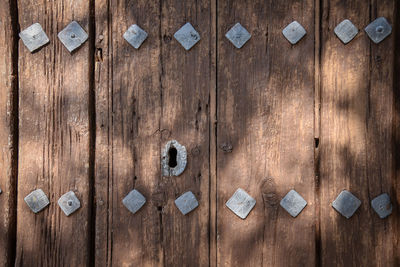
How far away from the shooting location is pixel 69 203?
93 centimetres

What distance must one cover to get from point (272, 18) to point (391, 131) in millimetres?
488

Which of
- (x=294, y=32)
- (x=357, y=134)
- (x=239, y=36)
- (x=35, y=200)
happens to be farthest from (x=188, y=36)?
(x=35, y=200)

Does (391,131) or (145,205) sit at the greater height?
(145,205)

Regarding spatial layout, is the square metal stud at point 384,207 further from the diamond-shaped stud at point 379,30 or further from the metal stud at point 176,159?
the metal stud at point 176,159

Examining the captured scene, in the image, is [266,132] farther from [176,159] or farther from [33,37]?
[33,37]

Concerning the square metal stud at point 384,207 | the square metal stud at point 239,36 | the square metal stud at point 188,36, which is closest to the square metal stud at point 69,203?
the square metal stud at point 188,36

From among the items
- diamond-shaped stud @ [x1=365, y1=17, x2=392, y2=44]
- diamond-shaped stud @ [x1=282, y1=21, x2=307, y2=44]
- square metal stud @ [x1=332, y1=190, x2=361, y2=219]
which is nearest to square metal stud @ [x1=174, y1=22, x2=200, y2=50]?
diamond-shaped stud @ [x1=282, y1=21, x2=307, y2=44]

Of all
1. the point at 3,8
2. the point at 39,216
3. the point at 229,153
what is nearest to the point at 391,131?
the point at 229,153

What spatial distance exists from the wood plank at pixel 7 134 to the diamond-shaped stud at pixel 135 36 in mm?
368

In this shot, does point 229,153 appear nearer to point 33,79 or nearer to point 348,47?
point 348,47

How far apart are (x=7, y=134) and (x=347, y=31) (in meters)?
1.08

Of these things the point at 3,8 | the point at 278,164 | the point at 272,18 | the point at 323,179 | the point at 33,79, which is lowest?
the point at 323,179

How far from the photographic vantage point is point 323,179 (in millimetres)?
904

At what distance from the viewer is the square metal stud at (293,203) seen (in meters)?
0.90
